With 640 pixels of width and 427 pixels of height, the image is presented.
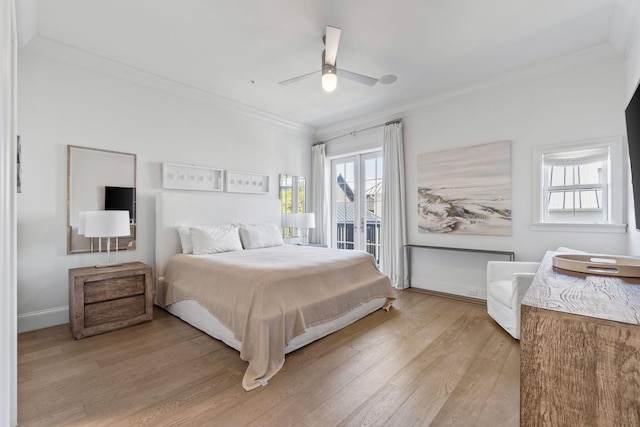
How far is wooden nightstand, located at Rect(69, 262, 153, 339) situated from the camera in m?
2.84

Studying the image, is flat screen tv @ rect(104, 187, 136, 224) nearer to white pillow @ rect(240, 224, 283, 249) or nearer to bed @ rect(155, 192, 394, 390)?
bed @ rect(155, 192, 394, 390)

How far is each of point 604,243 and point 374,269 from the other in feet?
8.16

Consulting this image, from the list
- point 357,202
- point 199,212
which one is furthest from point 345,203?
point 199,212

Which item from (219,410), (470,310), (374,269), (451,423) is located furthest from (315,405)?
(470,310)

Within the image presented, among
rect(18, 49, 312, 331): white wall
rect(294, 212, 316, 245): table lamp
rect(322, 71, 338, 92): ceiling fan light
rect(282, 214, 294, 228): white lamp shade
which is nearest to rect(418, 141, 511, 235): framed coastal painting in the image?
rect(294, 212, 316, 245): table lamp

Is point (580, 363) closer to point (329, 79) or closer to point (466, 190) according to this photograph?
point (329, 79)

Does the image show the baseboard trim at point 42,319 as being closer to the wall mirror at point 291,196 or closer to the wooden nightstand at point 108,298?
the wooden nightstand at point 108,298

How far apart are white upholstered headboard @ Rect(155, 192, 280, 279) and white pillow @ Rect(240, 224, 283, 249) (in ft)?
1.10

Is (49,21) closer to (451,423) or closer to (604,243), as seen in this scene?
(451,423)

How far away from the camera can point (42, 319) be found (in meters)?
3.11

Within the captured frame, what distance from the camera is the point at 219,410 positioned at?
185 cm

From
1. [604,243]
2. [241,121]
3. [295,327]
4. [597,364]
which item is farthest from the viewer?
[241,121]

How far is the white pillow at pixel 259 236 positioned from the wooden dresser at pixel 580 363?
385cm

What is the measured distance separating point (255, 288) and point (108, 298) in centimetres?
174
